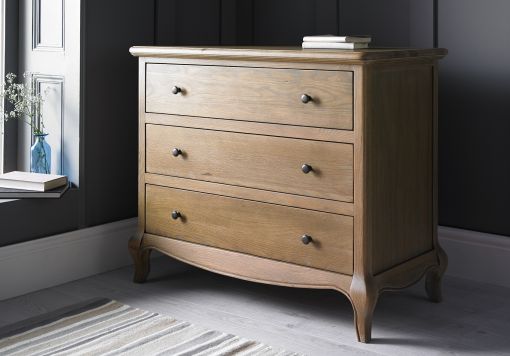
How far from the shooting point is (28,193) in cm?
302

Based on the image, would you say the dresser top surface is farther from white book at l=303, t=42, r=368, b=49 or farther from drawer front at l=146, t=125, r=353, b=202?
drawer front at l=146, t=125, r=353, b=202

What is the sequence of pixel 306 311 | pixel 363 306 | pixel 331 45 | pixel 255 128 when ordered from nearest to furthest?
pixel 363 306
pixel 331 45
pixel 255 128
pixel 306 311

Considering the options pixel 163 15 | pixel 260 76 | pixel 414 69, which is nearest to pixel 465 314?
pixel 414 69

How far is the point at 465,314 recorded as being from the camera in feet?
9.22

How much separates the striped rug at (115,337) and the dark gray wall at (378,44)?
0.46m

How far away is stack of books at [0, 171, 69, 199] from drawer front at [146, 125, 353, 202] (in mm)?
368

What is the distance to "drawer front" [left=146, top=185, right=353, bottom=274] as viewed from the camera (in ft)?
8.63

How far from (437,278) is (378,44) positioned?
3.37 feet

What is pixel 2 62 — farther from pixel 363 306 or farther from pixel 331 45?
pixel 363 306

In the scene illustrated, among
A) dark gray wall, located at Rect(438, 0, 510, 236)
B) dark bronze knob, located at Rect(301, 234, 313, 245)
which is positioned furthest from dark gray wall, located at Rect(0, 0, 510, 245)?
dark bronze knob, located at Rect(301, 234, 313, 245)

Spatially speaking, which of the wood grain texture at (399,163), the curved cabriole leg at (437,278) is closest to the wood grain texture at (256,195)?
the wood grain texture at (399,163)

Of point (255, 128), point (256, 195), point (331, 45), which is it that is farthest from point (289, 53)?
point (256, 195)

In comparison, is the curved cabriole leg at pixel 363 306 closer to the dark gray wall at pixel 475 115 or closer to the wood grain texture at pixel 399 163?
the wood grain texture at pixel 399 163

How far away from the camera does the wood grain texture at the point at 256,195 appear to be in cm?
261
